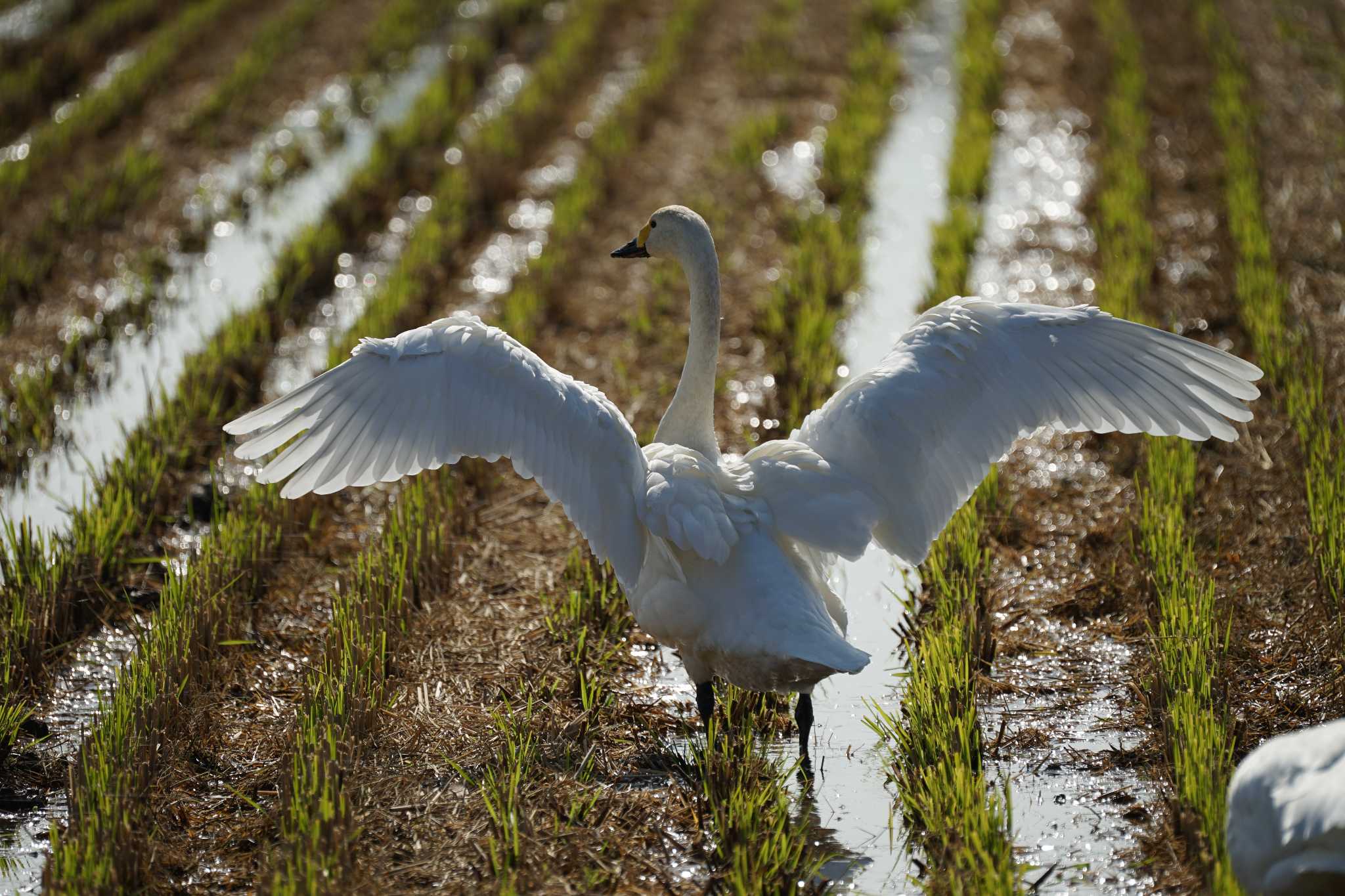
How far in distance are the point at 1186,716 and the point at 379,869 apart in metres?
2.43

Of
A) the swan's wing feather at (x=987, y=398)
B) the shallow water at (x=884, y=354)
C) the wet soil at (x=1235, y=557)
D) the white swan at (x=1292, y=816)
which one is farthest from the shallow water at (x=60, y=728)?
the wet soil at (x=1235, y=557)

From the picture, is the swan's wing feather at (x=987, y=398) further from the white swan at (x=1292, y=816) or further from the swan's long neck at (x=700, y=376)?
the white swan at (x=1292, y=816)

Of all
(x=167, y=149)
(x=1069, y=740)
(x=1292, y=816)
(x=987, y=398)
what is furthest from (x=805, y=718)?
(x=167, y=149)

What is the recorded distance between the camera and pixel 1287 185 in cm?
994

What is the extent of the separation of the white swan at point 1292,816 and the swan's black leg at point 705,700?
1.78 meters

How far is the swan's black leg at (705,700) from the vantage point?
4.80m

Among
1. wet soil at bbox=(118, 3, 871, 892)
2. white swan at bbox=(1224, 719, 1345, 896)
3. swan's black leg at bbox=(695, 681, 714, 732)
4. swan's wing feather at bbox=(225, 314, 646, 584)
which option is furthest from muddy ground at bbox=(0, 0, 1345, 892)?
swan's wing feather at bbox=(225, 314, 646, 584)

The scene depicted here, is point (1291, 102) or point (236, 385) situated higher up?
point (1291, 102)

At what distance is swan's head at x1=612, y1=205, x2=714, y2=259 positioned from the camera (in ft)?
17.7

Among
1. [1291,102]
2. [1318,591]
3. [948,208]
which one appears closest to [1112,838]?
[1318,591]

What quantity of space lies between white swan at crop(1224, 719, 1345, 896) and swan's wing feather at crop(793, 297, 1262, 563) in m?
1.57

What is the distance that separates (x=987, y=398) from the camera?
4.91m

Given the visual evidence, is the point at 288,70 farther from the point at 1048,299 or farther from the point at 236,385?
the point at 1048,299

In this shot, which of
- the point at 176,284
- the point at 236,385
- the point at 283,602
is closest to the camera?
the point at 283,602
